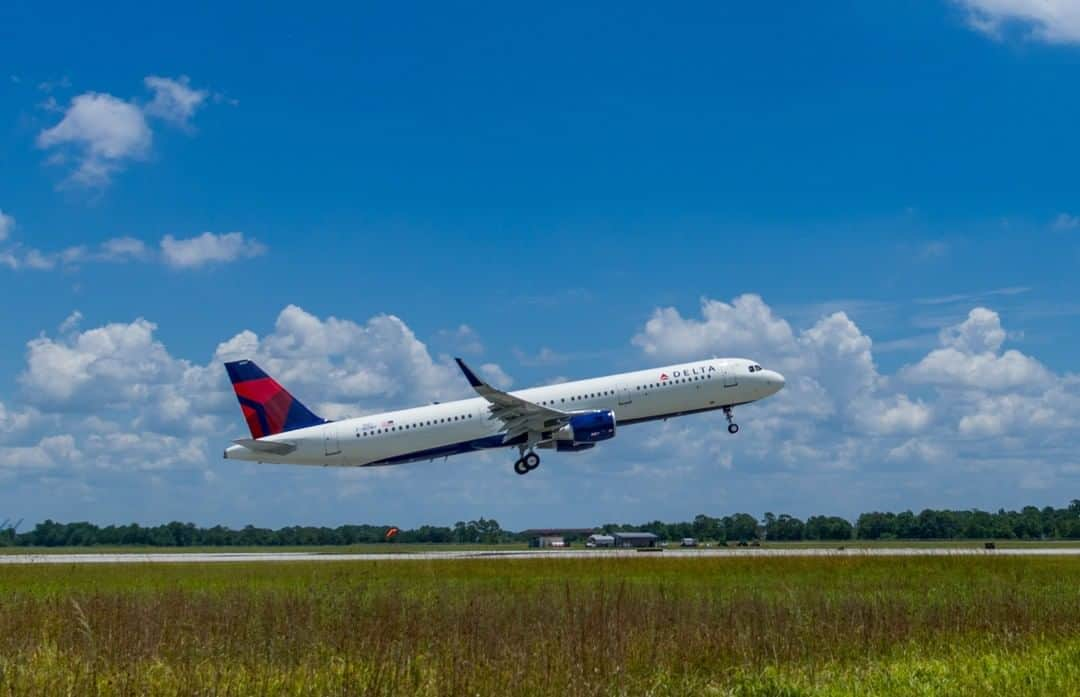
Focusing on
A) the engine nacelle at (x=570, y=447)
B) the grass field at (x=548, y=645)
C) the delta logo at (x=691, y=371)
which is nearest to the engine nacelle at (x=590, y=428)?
the engine nacelle at (x=570, y=447)

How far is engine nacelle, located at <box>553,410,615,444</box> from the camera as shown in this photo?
57438 mm

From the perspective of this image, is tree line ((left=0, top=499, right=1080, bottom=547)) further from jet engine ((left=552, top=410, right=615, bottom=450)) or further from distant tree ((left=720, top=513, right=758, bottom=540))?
jet engine ((left=552, top=410, right=615, bottom=450))

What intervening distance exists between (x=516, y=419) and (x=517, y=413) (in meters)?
0.76

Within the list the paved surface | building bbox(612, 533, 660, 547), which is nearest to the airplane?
the paved surface

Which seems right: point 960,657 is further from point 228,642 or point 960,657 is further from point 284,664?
point 228,642

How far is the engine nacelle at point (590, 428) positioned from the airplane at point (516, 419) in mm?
54

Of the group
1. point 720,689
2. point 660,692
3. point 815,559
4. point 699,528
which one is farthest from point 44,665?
point 699,528

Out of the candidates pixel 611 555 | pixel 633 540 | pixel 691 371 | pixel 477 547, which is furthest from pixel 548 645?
pixel 633 540

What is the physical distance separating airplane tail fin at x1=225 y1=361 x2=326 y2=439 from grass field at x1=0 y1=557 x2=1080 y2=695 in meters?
36.9

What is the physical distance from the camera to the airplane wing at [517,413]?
57.5 meters

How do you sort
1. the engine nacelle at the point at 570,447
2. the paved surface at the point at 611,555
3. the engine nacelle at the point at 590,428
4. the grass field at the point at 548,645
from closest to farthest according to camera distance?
1. the grass field at the point at 548,645
2. the paved surface at the point at 611,555
3. the engine nacelle at the point at 590,428
4. the engine nacelle at the point at 570,447

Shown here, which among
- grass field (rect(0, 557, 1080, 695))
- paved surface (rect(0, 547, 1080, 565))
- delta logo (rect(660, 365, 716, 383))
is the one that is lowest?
grass field (rect(0, 557, 1080, 695))

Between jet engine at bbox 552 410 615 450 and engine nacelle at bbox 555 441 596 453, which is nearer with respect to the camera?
jet engine at bbox 552 410 615 450

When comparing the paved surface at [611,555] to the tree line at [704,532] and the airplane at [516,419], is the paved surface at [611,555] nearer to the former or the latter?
the airplane at [516,419]
